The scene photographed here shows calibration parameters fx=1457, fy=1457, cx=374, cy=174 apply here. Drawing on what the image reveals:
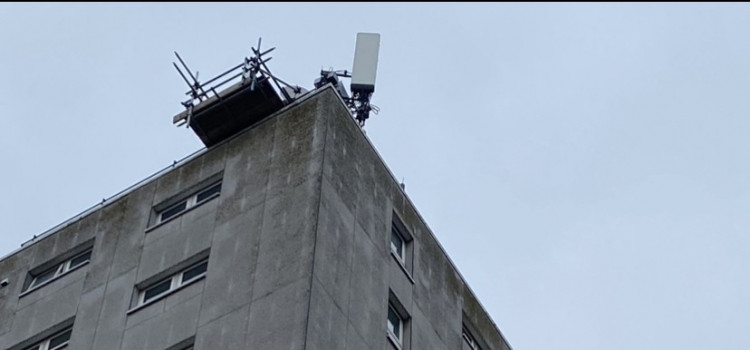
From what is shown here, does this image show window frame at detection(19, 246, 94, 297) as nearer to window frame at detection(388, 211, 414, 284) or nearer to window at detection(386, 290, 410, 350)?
window frame at detection(388, 211, 414, 284)

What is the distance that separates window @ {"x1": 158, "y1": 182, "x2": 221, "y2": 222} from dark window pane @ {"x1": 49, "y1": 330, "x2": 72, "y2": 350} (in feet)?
14.3

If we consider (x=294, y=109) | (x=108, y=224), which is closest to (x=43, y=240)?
(x=108, y=224)

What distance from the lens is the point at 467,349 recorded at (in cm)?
4581

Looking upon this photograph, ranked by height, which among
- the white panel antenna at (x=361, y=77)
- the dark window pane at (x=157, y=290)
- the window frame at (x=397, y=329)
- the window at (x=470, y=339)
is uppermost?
the white panel antenna at (x=361, y=77)

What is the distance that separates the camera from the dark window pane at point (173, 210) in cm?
4351

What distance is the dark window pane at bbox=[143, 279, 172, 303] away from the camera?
40.8m

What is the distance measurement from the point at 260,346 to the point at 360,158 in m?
8.55

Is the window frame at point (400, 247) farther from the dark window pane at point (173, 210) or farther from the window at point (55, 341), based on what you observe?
the window at point (55, 341)

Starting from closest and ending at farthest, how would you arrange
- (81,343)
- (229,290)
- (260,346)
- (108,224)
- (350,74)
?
1. (260,346)
2. (229,290)
3. (81,343)
4. (108,224)
5. (350,74)

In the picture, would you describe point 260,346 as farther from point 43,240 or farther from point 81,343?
point 43,240

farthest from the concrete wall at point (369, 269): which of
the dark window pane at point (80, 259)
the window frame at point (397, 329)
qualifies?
the dark window pane at point (80, 259)

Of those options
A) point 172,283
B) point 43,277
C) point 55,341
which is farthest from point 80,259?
point 172,283

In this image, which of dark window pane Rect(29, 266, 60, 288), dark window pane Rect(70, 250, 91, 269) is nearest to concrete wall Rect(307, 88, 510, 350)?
dark window pane Rect(70, 250, 91, 269)

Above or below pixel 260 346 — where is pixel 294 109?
above
